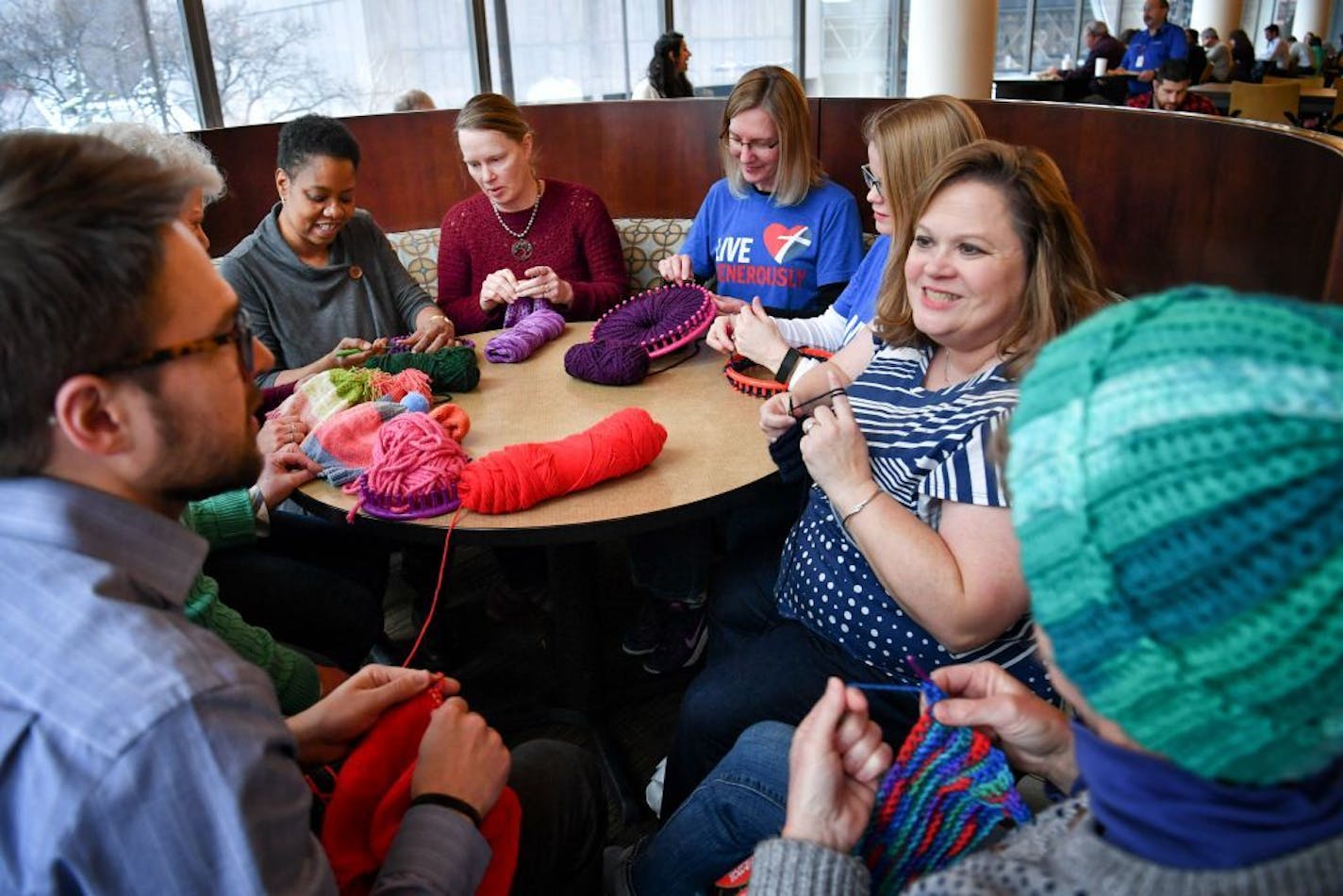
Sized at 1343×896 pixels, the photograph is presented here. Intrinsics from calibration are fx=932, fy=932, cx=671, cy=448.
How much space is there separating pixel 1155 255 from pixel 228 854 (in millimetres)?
2739

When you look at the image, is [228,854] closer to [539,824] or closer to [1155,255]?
[539,824]

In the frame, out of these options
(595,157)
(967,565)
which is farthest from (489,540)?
(595,157)

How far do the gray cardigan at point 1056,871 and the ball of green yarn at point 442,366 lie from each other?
142 cm

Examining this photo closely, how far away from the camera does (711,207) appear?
2920 mm

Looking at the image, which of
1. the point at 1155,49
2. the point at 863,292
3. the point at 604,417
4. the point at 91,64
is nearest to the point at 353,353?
the point at 604,417

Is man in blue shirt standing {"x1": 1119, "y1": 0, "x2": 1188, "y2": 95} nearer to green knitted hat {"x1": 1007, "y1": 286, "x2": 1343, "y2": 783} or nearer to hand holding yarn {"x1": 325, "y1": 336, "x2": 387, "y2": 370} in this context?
hand holding yarn {"x1": 325, "y1": 336, "x2": 387, "y2": 370}

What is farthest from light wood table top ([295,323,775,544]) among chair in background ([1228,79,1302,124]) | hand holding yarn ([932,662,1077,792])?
chair in background ([1228,79,1302,124])

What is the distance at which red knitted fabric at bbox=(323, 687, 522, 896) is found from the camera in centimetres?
102

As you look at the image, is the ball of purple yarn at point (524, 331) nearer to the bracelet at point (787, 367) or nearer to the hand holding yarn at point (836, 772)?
the bracelet at point (787, 367)

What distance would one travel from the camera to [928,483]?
129 cm

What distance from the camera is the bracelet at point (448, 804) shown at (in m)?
1.04

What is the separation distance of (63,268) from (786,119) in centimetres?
223

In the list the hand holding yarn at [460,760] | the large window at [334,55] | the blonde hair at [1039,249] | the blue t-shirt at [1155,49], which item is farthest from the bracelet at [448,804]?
the blue t-shirt at [1155,49]

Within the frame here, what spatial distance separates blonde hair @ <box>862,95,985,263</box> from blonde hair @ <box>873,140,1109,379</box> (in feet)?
1.77
